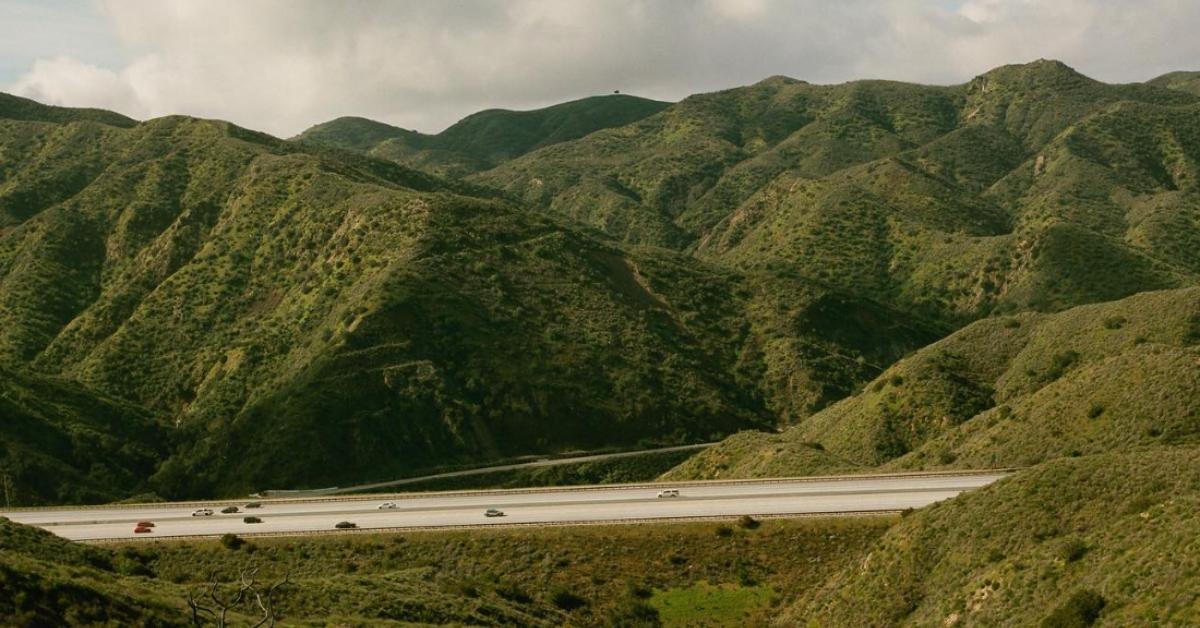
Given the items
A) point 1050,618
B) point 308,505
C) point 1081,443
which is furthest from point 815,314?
point 1050,618

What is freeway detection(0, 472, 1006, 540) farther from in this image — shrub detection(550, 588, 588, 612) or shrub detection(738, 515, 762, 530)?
shrub detection(550, 588, 588, 612)

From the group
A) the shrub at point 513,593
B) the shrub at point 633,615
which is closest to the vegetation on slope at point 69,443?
the shrub at point 513,593

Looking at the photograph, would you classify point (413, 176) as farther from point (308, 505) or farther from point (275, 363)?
point (308, 505)

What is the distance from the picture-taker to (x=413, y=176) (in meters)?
189

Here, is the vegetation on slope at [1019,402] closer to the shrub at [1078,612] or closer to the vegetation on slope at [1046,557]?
the vegetation on slope at [1046,557]

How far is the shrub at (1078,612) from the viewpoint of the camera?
3328 centimetres

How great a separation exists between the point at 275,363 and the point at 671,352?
145ft

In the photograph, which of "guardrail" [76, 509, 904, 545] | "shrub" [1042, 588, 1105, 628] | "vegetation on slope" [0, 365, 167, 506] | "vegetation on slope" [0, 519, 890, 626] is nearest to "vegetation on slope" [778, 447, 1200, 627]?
"shrub" [1042, 588, 1105, 628]

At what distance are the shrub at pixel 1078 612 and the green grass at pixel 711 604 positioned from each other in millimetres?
16768

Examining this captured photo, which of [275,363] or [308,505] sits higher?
[275,363]

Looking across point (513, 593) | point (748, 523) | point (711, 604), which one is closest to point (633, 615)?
point (711, 604)

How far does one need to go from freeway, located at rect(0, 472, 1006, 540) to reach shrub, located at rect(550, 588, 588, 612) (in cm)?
625

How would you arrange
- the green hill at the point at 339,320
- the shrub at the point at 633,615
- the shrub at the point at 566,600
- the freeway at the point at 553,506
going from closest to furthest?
the shrub at the point at 633,615 → the shrub at the point at 566,600 → the freeway at the point at 553,506 → the green hill at the point at 339,320

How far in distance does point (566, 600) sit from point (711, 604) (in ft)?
22.7
